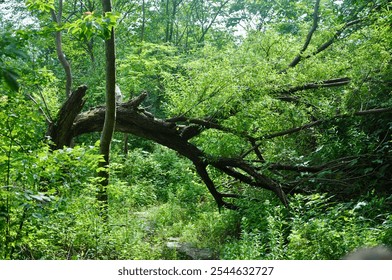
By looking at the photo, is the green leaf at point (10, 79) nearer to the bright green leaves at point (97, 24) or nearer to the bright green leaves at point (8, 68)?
the bright green leaves at point (8, 68)

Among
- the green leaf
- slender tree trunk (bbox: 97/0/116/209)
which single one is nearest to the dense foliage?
slender tree trunk (bbox: 97/0/116/209)

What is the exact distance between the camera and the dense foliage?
4.20 m

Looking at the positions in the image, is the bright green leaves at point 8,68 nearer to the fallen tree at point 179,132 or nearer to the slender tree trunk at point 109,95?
the slender tree trunk at point 109,95

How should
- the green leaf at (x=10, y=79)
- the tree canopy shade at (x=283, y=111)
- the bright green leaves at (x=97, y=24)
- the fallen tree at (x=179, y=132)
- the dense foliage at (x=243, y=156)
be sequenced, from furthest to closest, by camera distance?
the fallen tree at (x=179, y=132) → the tree canopy shade at (x=283, y=111) → the dense foliage at (x=243, y=156) → the bright green leaves at (x=97, y=24) → the green leaf at (x=10, y=79)

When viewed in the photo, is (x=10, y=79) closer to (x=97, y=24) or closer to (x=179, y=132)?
(x=97, y=24)

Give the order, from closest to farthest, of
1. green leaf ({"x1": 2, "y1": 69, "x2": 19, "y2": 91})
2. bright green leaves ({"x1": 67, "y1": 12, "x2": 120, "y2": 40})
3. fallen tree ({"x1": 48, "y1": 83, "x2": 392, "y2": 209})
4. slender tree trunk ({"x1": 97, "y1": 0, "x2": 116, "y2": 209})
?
green leaf ({"x1": 2, "y1": 69, "x2": 19, "y2": 91})
bright green leaves ({"x1": 67, "y1": 12, "x2": 120, "y2": 40})
slender tree trunk ({"x1": 97, "y1": 0, "x2": 116, "y2": 209})
fallen tree ({"x1": 48, "y1": 83, "x2": 392, "y2": 209})

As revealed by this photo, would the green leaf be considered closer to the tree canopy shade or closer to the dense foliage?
the dense foliage

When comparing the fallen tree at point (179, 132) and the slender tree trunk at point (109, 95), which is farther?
the fallen tree at point (179, 132)

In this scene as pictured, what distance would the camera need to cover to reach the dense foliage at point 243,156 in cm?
420

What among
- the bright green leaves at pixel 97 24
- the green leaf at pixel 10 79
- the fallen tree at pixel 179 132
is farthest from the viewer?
the fallen tree at pixel 179 132

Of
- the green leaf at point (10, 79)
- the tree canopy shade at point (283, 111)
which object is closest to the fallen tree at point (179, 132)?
the tree canopy shade at point (283, 111)

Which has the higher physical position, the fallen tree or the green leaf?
the green leaf

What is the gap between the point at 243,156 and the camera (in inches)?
296

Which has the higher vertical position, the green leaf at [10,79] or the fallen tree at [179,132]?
the green leaf at [10,79]
